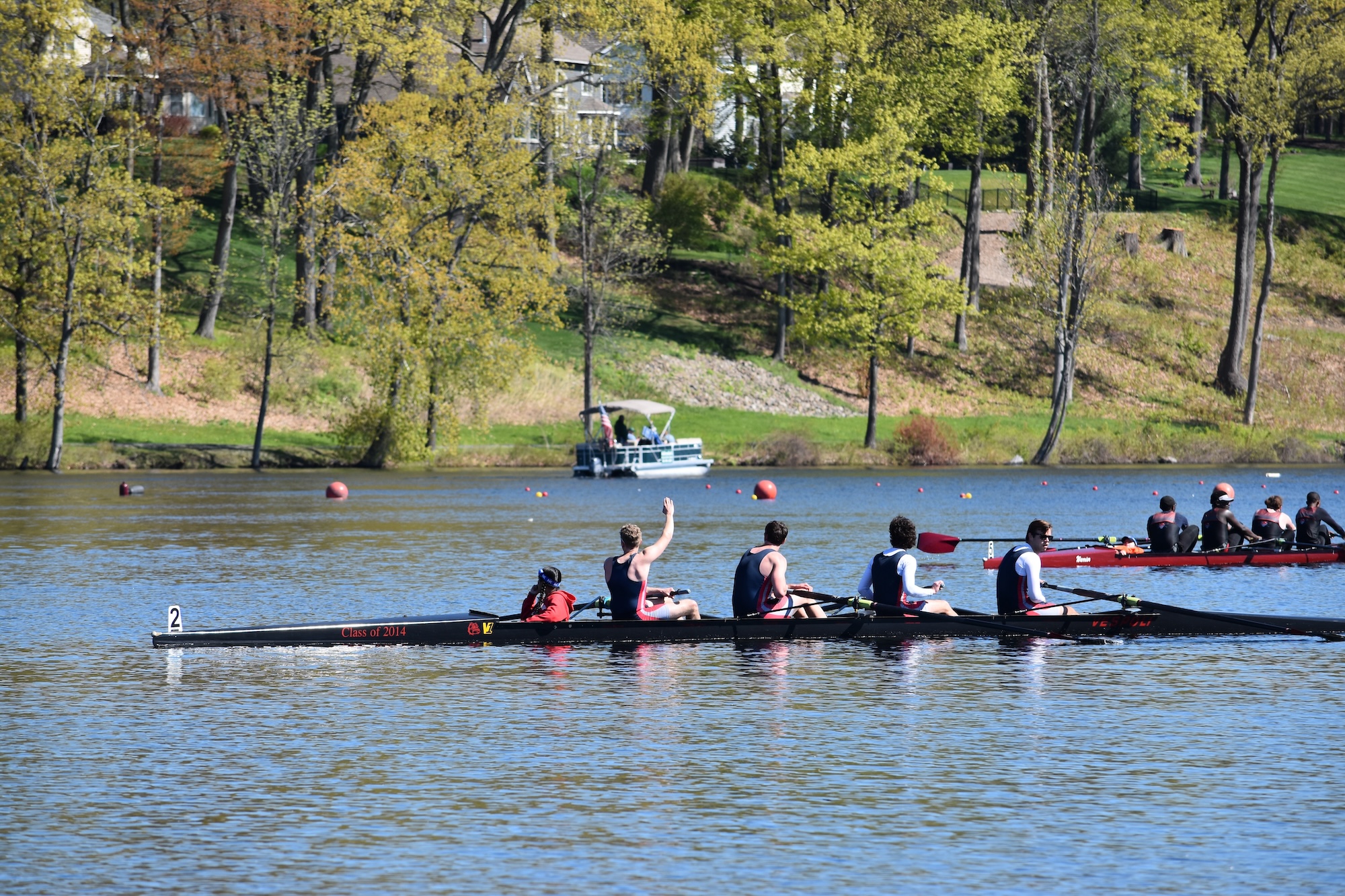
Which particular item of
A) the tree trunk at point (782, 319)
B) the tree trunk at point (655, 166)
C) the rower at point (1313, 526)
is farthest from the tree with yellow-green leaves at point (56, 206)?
the rower at point (1313, 526)

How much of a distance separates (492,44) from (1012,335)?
27.4 metres

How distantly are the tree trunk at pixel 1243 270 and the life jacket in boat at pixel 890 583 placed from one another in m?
53.4

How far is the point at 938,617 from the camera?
65.9ft

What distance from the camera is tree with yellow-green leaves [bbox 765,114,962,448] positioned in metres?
63.9

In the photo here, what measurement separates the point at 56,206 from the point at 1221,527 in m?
39.5

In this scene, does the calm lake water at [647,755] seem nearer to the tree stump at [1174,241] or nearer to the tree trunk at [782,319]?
the tree trunk at [782,319]

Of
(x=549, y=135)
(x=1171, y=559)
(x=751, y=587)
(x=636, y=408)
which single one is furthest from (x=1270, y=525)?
(x=549, y=135)

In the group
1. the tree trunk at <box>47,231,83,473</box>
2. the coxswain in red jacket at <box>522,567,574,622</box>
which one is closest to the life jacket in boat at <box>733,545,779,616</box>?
the coxswain in red jacket at <box>522,567,574,622</box>

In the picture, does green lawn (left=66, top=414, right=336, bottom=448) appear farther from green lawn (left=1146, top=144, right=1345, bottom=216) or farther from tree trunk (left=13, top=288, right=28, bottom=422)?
green lawn (left=1146, top=144, right=1345, bottom=216)

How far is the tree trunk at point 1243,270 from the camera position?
6879 cm

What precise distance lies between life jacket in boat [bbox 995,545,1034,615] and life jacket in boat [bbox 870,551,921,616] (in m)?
1.21

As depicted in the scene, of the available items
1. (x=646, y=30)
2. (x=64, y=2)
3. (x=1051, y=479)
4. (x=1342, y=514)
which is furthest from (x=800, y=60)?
(x=1342, y=514)

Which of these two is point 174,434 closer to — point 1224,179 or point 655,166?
point 655,166

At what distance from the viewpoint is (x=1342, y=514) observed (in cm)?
4091
